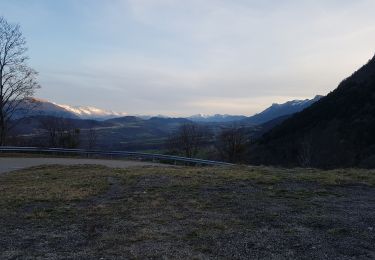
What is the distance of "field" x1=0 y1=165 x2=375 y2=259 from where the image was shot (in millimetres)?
8164

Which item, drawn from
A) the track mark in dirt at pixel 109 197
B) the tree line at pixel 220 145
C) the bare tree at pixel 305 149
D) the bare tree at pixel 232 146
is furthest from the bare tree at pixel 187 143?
the track mark in dirt at pixel 109 197

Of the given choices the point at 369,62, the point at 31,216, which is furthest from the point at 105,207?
the point at 369,62

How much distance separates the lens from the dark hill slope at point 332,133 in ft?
306

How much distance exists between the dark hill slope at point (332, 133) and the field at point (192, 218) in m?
66.5

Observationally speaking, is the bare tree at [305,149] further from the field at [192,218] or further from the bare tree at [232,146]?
the field at [192,218]

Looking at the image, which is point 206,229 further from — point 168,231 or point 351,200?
point 351,200

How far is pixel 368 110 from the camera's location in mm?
107875

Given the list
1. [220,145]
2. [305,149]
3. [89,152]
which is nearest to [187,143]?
[220,145]

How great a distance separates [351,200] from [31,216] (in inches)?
317

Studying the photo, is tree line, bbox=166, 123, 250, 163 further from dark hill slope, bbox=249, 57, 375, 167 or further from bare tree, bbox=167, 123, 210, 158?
dark hill slope, bbox=249, 57, 375, 167

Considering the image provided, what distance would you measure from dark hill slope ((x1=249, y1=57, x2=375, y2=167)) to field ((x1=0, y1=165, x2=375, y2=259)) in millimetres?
66536

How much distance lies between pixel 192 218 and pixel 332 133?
103m

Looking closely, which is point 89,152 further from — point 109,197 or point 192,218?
point 192,218

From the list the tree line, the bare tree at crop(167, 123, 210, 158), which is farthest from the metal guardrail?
the bare tree at crop(167, 123, 210, 158)
